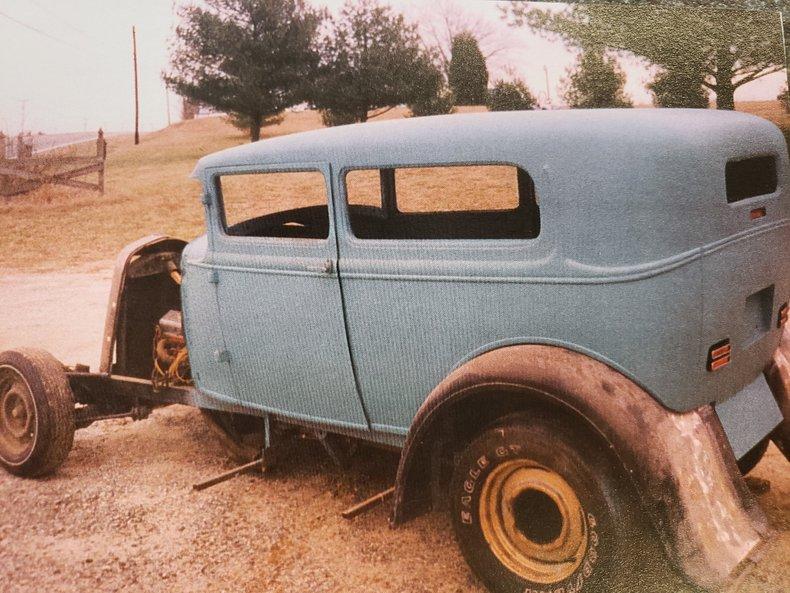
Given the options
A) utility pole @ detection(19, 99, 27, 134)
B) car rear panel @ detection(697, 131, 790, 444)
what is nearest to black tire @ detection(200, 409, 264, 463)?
utility pole @ detection(19, 99, 27, 134)

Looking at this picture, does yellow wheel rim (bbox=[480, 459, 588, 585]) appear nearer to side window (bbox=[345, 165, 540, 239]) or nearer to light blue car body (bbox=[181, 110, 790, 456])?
light blue car body (bbox=[181, 110, 790, 456])

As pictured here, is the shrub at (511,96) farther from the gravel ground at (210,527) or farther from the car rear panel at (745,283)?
the gravel ground at (210,527)

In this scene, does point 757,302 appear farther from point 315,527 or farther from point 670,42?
point 315,527

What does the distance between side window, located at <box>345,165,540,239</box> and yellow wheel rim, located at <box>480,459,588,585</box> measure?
2.62ft

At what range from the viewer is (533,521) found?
202 centimetres

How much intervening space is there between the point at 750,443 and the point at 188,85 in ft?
8.70

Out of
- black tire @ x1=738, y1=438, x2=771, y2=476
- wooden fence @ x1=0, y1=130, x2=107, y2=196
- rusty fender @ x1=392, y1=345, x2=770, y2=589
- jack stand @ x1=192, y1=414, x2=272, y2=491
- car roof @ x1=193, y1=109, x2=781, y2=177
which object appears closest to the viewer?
rusty fender @ x1=392, y1=345, x2=770, y2=589

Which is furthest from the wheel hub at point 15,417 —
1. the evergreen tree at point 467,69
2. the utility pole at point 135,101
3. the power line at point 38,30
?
the evergreen tree at point 467,69

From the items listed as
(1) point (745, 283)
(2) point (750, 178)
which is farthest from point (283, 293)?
(2) point (750, 178)

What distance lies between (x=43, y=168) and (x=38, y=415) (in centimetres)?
120

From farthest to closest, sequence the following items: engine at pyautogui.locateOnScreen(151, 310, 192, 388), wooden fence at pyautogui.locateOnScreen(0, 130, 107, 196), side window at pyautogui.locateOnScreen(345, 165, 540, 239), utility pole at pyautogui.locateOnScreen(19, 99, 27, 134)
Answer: engine at pyautogui.locateOnScreen(151, 310, 192, 388) < wooden fence at pyautogui.locateOnScreen(0, 130, 107, 196) < utility pole at pyautogui.locateOnScreen(19, 99, 27, 134) < side window at pyautogui.locateOnScreen(345, 165, 540, 239)

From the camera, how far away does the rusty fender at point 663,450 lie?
1.74 meters

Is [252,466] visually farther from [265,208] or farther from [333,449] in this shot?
[265,208]

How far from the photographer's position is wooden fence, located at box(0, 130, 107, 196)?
306cm
